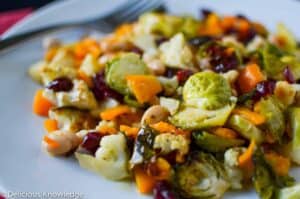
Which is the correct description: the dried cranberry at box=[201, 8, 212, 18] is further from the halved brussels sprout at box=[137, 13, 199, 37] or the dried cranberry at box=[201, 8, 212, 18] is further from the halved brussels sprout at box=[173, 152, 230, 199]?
the halved brussels sprout at box=[173, 152, 230, 199]

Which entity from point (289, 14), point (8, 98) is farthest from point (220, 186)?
point (289, 14)

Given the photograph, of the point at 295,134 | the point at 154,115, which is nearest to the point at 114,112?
the point at 154,115

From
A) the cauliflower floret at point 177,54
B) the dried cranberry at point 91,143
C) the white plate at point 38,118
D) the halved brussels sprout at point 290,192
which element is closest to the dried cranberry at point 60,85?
the white plate at point 38,118

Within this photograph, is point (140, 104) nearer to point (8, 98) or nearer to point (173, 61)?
point (173, 61)

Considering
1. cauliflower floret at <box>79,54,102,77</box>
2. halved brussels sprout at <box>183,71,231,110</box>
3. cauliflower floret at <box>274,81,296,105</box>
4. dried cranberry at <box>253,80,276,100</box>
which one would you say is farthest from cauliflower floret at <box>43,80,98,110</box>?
cauliflower floret at <box>274,81,296,105</box>

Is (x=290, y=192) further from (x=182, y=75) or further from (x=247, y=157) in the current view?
(x=182, y=75)
